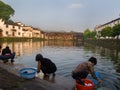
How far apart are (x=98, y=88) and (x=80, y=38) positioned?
126081 millimetres

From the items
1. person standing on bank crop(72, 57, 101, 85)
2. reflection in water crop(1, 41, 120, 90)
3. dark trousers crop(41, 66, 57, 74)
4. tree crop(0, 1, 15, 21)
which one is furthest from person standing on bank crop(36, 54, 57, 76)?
tree crop(0, 1, 15, 21)

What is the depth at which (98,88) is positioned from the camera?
9.47m

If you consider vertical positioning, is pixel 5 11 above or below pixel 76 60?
above

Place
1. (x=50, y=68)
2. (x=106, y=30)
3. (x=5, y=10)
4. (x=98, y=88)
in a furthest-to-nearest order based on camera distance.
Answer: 1. (x=5, y=10)
2. (x=106, y=30)
3. (x=50, y=68)
4. (x=98, y=88)

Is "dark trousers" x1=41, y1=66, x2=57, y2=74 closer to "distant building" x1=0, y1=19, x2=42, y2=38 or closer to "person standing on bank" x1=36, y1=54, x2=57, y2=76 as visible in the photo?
"person standing on bank" x1=36, y1=54, x2=57, y2=76

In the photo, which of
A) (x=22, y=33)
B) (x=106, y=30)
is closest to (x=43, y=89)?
(x=106, y=30)

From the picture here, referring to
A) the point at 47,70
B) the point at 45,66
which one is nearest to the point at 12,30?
the point at 47,70

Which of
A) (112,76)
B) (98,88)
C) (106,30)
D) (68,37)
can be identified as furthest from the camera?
(68,37)

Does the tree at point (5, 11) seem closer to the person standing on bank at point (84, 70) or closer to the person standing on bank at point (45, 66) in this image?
the person standing on bank at point (45, 66)

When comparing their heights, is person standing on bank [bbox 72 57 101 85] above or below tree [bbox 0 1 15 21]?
below

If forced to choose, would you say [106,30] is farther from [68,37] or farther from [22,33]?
[68,37]

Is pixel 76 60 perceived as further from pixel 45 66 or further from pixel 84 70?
pixel 84 70

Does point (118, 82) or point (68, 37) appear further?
point (68, 37)

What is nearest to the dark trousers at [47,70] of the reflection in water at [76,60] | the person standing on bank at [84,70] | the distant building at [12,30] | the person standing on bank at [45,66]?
the person standing on bank at [45,66]
